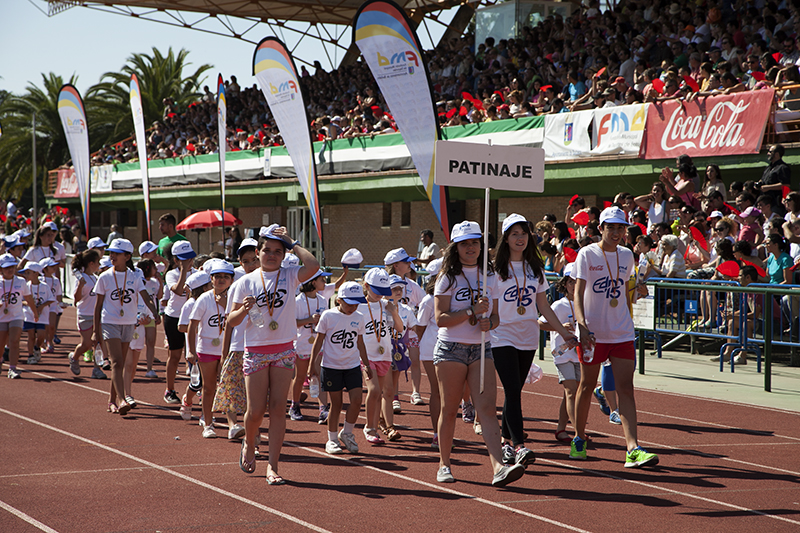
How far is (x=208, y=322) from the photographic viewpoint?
8742mm

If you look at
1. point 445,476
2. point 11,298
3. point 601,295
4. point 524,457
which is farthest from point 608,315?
point 11,298

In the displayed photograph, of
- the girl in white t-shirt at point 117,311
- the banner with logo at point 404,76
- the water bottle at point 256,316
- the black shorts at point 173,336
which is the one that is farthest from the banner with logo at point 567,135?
the water bottle at point 256,316

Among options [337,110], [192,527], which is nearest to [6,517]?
[192,527]

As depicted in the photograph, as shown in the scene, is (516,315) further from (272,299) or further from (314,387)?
(314,387)

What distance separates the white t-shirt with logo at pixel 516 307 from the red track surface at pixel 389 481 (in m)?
1.09

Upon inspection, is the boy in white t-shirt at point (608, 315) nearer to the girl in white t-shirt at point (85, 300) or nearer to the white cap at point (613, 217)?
the white cap at point (613, 217)

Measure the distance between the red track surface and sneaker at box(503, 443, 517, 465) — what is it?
193 mm

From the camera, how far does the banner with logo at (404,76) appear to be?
13148mm

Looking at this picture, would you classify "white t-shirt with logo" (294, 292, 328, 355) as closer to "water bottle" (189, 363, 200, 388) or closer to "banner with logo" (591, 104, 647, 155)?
"water bottle" (189, 363, 200, 388)

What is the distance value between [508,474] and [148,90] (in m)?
45.4

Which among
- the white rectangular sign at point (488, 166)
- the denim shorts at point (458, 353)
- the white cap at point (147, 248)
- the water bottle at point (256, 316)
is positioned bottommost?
the denim shorts at point (458, 353)

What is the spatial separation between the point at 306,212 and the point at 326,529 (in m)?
29.4

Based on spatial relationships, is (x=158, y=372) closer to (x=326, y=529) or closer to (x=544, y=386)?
(x=544, y=386)

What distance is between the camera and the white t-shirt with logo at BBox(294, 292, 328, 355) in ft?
30.9
